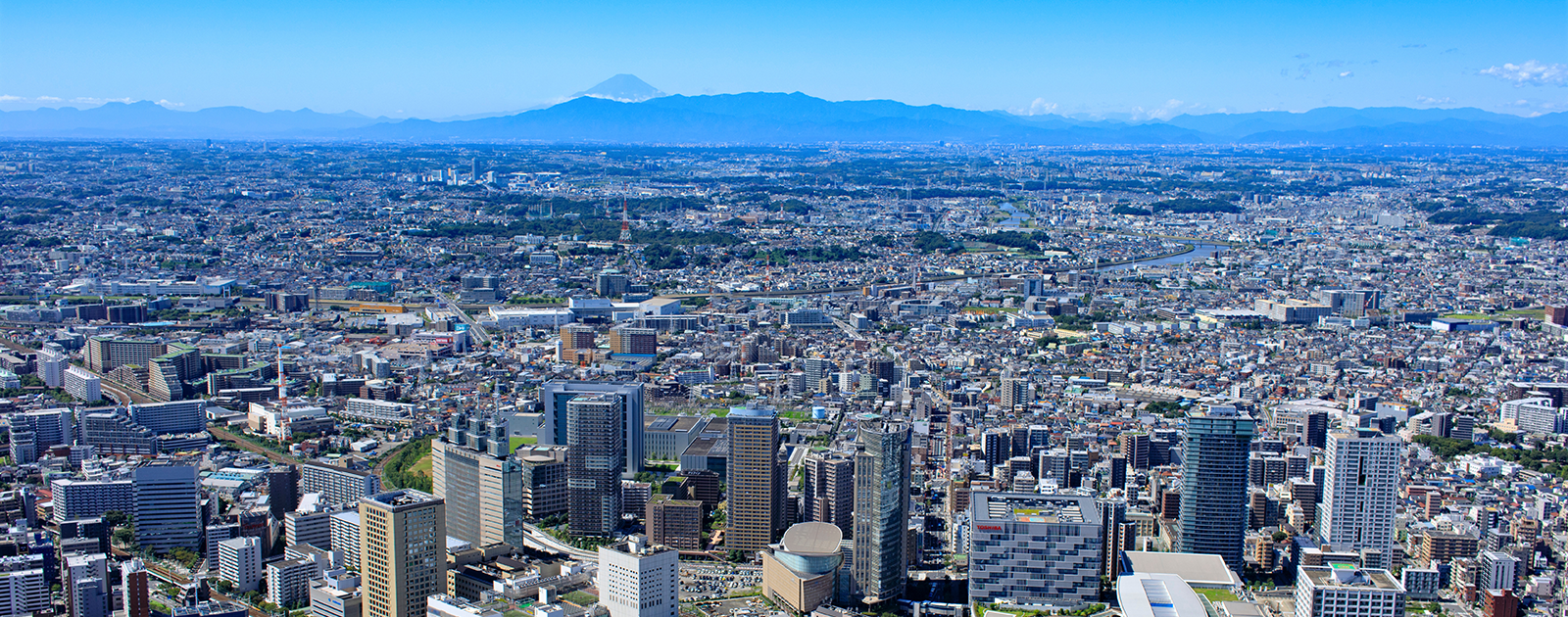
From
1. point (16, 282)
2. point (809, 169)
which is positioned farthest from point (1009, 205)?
point (16, 282)

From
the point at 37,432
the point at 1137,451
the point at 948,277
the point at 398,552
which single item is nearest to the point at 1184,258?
the point at 948,277

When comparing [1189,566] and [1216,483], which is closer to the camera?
[1189,566]

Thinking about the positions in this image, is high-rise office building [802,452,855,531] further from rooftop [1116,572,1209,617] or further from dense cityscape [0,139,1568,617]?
rooftop [1116,572,1209,617]

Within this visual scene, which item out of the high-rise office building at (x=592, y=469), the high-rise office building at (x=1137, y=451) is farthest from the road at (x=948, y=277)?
the high-rise office building at (x=592, y=469)

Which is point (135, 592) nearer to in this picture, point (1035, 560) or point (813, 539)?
point (813, 539)

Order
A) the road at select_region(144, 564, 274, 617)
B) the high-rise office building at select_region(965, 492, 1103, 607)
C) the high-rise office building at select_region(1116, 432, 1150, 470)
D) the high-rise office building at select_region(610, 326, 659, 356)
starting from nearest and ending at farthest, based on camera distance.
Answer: the high-rise office building at select_region(965, 492, 1103, 607), the road at select_region(144, 564, 274, 617), the high-rise office building at select_region(1116, 432, 1150, 470), the high-rise office building at select_region(610, 326, 659, 356)

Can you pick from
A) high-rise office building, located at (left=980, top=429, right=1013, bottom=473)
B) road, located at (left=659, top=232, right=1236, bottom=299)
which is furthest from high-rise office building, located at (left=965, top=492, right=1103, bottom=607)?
road, located at (left=659, top=232, right=1236, bottom=299)

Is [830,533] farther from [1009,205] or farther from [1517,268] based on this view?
[1009,205]

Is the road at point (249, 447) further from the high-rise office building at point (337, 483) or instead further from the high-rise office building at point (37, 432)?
the high-rise office building at point (337, 483)
